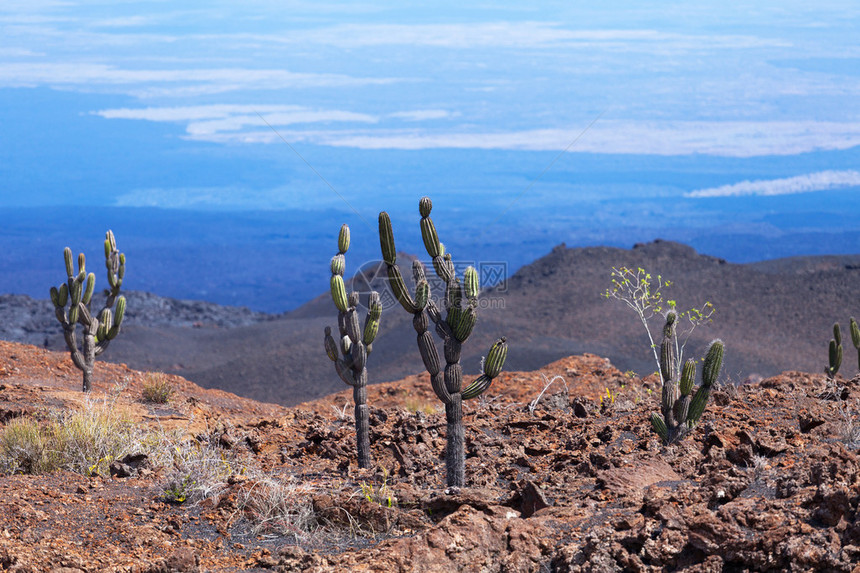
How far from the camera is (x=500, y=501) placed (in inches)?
230

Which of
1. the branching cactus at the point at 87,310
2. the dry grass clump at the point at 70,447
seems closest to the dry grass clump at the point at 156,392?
the branching cactus at the point at 87,310

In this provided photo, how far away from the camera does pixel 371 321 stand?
7.65m

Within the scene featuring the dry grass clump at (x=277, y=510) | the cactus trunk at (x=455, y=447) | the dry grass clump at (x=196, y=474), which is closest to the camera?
the dry grass clump at (x=277, y=510)

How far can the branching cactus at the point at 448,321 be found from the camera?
655 cm

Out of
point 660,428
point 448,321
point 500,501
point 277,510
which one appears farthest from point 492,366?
point 277,510

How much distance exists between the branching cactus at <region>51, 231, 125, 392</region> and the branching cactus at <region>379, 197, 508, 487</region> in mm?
6792

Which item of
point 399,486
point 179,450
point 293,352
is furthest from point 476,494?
point 293,352

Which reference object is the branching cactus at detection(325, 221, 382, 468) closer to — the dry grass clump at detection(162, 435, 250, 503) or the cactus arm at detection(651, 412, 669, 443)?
the dry grass clump at detection(162, 435, 250, 503)

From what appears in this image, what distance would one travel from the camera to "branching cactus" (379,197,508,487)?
6551 mm

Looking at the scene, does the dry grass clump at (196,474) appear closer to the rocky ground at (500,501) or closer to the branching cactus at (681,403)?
the rocky ground at (500,501)

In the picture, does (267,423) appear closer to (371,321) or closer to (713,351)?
(371,321)

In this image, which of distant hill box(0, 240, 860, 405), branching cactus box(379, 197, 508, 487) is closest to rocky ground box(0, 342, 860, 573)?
branching cactus box(379, 197, 508, 487)

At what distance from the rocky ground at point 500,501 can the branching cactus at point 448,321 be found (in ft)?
1.44

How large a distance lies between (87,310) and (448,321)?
7.19 meters
